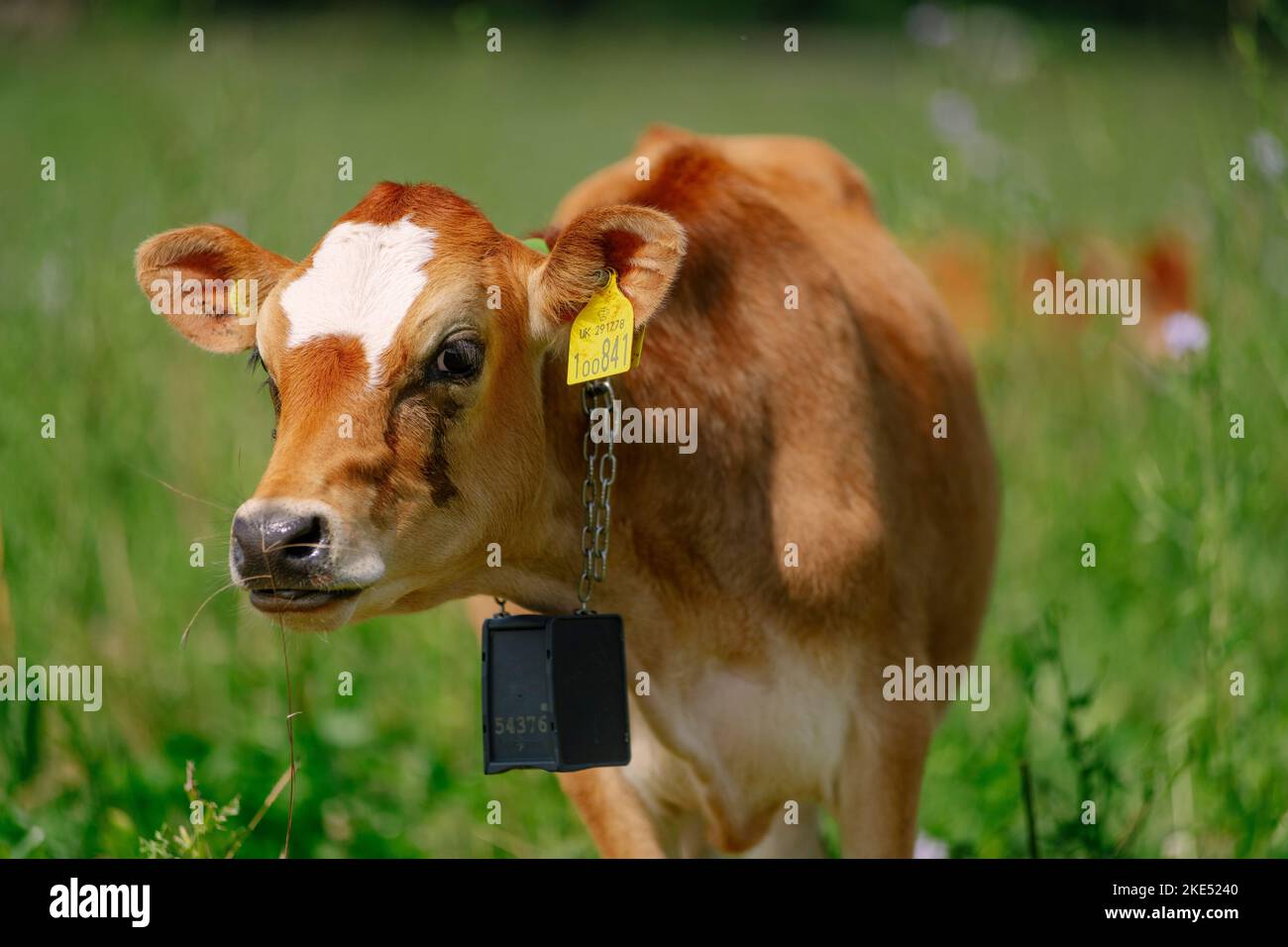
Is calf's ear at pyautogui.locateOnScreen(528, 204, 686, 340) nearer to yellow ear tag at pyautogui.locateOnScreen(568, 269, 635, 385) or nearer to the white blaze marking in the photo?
yellow ear tag at pyautogui.locateOnScreen(568, 269, 635, 385)

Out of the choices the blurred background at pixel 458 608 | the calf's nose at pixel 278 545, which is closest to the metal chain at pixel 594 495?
the calf's nose at pixel 278 545

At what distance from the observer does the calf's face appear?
2.67 metres

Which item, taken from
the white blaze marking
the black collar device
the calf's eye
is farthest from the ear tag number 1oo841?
the white blaze marking

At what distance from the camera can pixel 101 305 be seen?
535cm

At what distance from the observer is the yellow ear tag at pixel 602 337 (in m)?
2.88

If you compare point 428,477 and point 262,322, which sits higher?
point 262,322

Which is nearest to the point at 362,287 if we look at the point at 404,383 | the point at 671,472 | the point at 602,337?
the point at 404,383

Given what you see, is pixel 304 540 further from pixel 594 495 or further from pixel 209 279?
pixel 209 279

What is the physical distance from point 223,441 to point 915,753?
3289 millimetres
